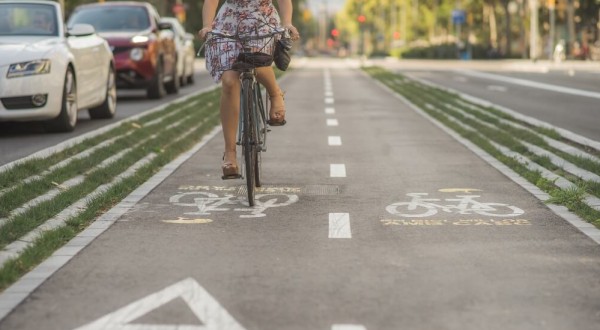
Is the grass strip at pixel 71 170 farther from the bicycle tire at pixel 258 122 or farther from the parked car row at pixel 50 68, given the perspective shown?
the bicycle tire at pixel 258 122

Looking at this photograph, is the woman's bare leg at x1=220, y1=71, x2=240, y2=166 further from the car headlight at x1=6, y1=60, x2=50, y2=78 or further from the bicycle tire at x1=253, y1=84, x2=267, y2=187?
the car headlight at x1=6, y1=60, x2=50, y2=78

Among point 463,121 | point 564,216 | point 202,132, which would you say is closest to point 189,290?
point 564,216

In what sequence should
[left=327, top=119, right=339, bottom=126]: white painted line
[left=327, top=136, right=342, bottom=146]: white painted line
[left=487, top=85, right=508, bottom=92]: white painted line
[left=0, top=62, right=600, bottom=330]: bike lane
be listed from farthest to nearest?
[left=487, top=85, right=508, bottom=92]: white painted line < [left=327, top=119, right=339, bottom=126]: white painted line < [left=327, top=136, right=342, bottom=146]: white painted line < [left=0, top=62, right=600, bottom=330]: bike lane

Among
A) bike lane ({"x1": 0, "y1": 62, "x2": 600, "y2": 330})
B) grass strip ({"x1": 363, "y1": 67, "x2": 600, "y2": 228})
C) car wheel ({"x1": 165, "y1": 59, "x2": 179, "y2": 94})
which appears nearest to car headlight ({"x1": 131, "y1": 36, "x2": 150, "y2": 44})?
car wheel ({"x1": 165, "y1": 59, "x2": 179, "y2": 94})

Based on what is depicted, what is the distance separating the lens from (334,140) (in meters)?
14.3

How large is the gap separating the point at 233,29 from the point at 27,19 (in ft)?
22.1

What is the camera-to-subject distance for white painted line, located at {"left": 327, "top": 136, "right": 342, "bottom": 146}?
1370cm

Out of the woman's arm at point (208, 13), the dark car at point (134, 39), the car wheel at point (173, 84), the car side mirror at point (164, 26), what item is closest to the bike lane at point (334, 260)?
the woman's arm at point (208, 13)

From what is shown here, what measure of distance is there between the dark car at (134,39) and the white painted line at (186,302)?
16.1 meters

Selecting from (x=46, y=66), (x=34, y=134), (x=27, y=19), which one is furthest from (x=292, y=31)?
(x=27, y=19)

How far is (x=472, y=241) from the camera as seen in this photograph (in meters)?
6.72

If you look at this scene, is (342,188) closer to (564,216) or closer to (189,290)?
(564,216)

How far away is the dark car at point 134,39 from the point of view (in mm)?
21781

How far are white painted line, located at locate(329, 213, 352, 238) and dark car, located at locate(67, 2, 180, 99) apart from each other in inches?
549
